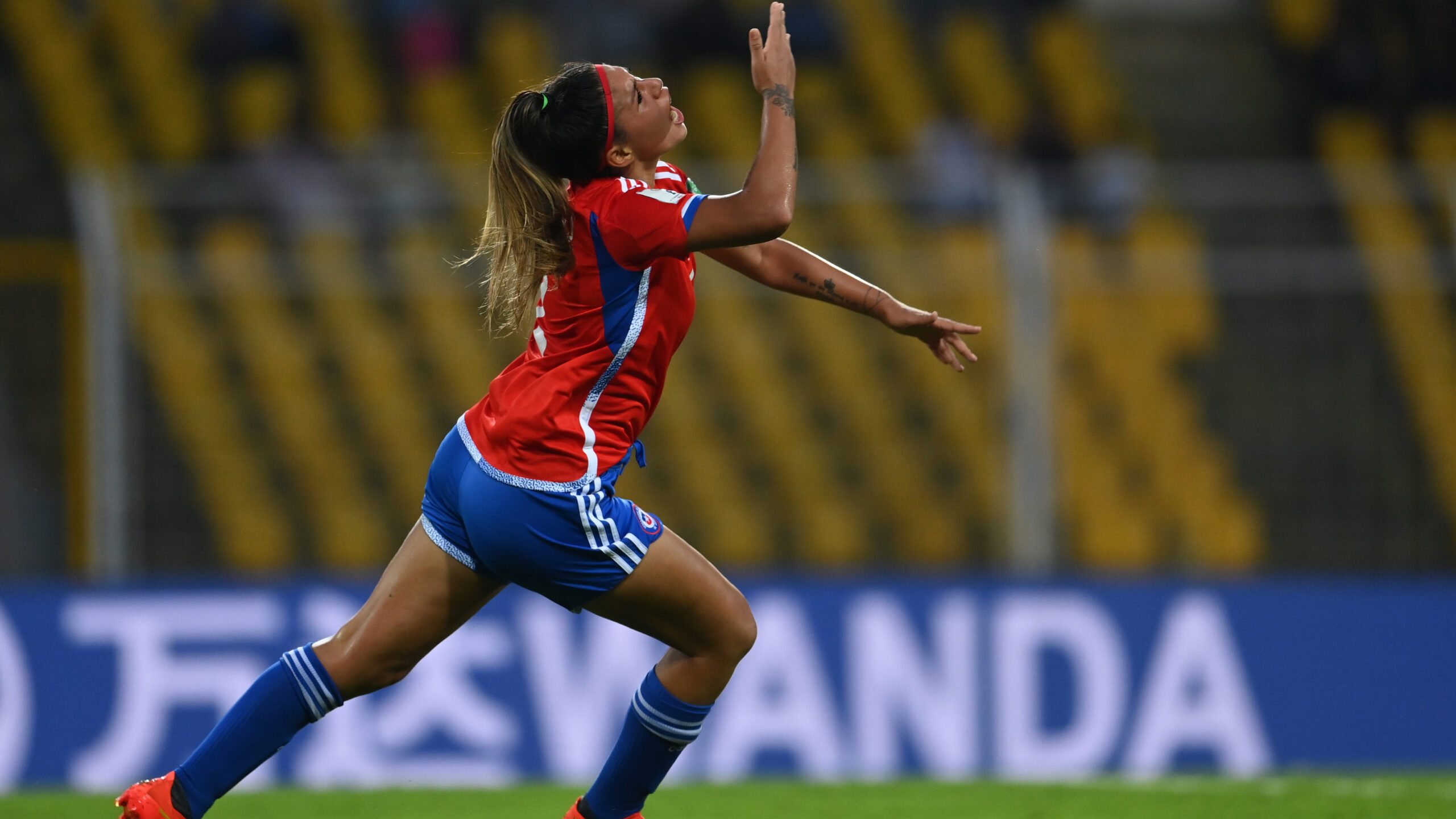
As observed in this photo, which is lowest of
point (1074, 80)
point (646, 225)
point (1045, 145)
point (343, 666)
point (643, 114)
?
point (343, 666)

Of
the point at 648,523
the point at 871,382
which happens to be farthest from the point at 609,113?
the point at 871,382

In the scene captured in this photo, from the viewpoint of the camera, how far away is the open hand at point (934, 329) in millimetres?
4145

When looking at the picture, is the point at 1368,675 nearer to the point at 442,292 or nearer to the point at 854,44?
the point at 442,292

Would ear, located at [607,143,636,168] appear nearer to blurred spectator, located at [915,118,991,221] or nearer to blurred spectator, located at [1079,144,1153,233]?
blurred spectator, located at [915,118,991,221]

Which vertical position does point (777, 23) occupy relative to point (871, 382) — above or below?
above

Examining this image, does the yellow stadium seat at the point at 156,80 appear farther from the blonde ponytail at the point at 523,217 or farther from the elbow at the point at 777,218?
the elbow at the point at 777,218

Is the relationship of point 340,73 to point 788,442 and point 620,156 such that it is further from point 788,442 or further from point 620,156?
Result: point 620,156

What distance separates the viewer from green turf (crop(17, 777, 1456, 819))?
18.0ft

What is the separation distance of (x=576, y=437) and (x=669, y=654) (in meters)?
0.61

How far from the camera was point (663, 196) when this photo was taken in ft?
12.5

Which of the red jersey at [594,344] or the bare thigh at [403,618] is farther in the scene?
the bare thigh at [403,618]

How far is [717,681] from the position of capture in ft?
13.4

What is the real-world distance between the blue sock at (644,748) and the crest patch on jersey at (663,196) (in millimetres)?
1073

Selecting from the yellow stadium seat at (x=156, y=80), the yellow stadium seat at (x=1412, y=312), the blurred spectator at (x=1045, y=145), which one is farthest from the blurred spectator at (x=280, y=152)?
the yellow stadium seat at (x=1412, y=312)
